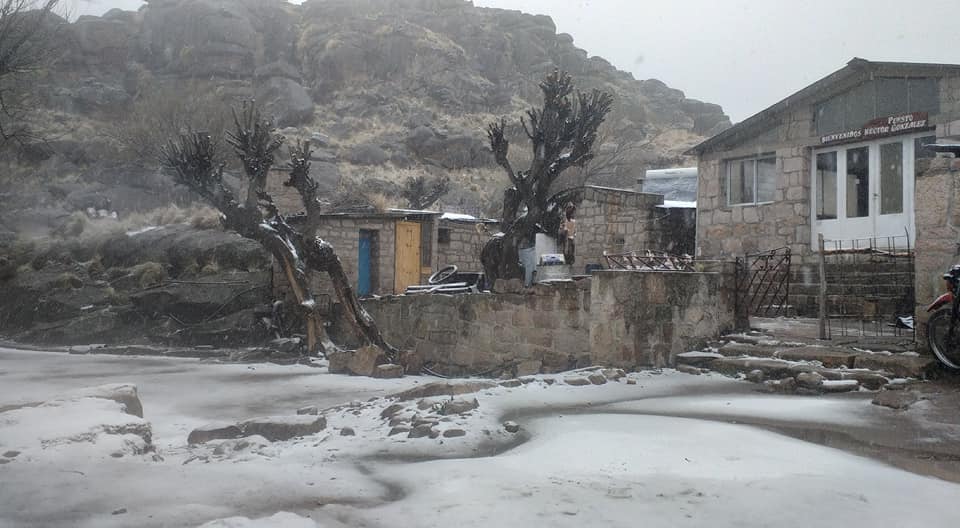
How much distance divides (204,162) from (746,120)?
1170 cm

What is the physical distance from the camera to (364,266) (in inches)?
860

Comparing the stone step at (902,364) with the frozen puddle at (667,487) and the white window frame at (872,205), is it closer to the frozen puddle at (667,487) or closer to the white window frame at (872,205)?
the frozen puddle at (667,487)

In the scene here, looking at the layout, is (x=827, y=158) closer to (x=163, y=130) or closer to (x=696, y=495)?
(x=696, y=495)

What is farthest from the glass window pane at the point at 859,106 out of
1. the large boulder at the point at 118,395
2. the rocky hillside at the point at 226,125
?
the rocky hillside at the point at 226,125

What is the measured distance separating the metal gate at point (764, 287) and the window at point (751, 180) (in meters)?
1.30

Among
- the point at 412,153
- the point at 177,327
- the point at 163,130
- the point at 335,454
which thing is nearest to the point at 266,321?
the point at 177,327

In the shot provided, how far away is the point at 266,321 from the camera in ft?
62.4

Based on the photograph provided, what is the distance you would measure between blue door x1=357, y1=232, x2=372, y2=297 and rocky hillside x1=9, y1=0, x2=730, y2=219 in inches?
544

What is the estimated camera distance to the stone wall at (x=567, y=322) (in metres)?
8.45

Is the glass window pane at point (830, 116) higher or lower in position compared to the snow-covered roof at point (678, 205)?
higher

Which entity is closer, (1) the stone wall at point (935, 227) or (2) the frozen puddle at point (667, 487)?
(2) the frozen puddle at point (667, 487)

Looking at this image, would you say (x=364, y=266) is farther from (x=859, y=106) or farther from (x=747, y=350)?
(x=747, y=350)

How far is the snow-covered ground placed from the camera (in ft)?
11.5

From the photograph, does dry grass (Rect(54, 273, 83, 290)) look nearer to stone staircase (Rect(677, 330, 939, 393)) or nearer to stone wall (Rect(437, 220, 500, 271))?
stone wall (Rect(437, 220, 500, 271))
